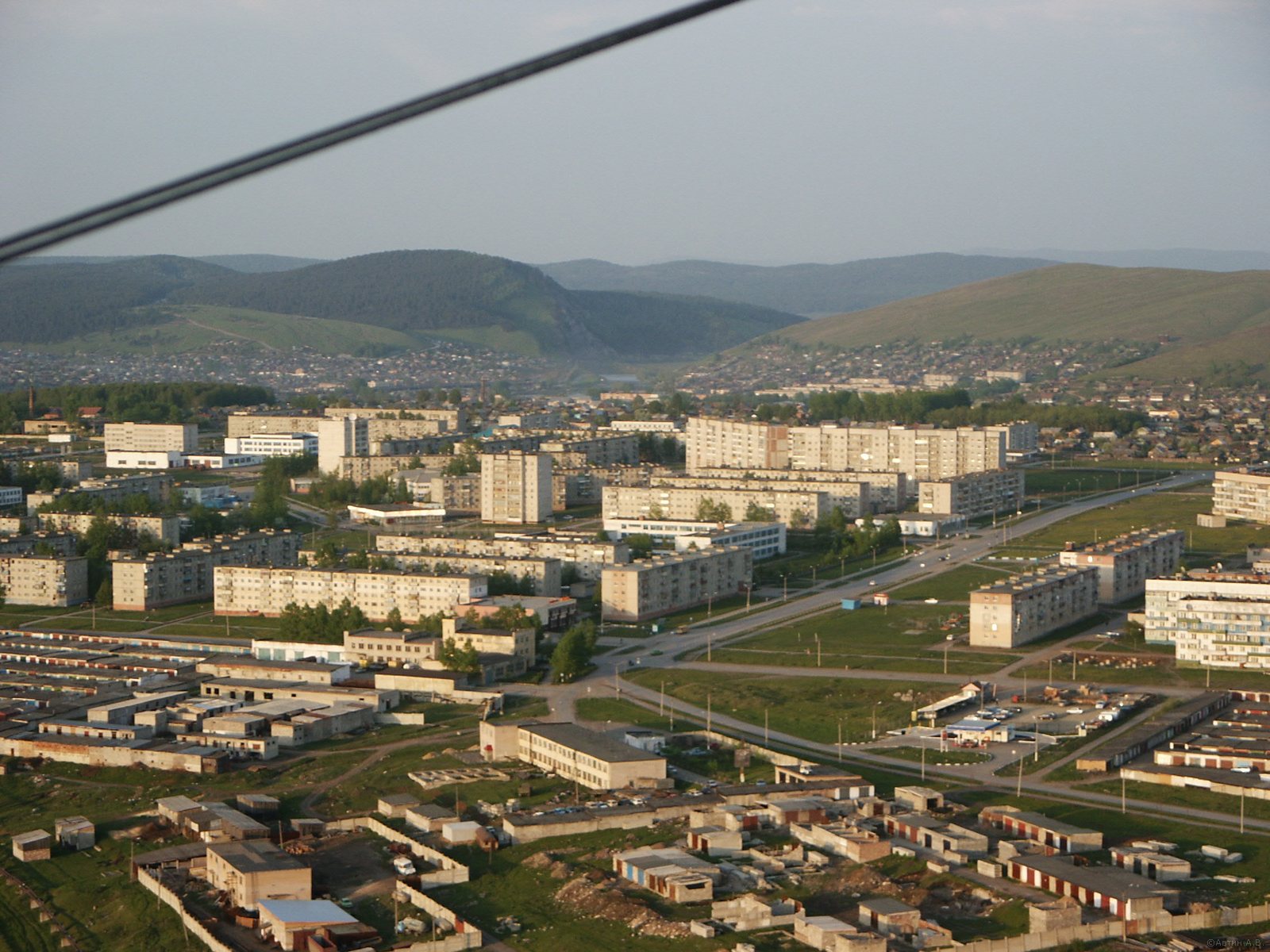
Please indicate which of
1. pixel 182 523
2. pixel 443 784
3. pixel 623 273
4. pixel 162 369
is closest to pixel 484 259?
pixel 162 369

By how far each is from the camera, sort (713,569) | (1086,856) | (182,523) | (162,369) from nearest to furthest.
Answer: (1086,856) < (713,569) < (182,523) < (162,369)

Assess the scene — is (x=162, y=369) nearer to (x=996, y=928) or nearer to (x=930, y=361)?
(x=930, y=361)

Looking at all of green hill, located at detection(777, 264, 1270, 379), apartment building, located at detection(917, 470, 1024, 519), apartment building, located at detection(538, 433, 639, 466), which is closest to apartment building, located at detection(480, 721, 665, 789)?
apartment building, located at detection(917, 470, 1024, 519)

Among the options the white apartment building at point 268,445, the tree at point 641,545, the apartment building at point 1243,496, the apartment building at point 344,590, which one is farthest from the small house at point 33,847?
the white apartment building at point 268,445

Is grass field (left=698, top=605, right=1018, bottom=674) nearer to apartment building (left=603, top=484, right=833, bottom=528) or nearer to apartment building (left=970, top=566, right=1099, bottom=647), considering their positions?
apartment building (left=970, top=566, right=1099, bottom=647)

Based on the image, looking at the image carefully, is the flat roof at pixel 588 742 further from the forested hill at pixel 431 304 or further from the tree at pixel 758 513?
the forested hill at pixel 431 304

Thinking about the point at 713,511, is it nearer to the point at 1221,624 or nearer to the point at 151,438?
the point at 1221,624

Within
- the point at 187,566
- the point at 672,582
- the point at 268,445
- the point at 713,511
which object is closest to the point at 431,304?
the point at 268,445
